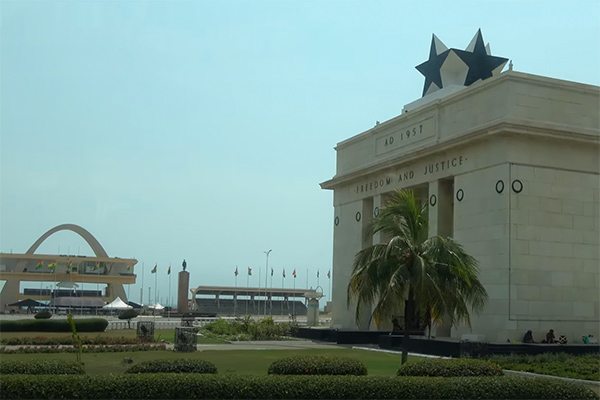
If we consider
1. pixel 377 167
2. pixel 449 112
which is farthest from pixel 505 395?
pixel 377 167

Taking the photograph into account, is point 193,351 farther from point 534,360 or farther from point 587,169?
point 587,169

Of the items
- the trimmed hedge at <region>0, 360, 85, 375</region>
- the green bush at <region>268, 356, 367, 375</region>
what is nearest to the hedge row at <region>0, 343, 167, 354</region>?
the trimmed hedge at <region>0, 360, 85, 375</region>

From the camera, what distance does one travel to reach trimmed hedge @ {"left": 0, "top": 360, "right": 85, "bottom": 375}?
47.2 ft

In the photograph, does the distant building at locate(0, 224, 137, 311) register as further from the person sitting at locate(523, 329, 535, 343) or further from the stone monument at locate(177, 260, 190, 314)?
the person sitting at locate(523, 329, 535, 343)

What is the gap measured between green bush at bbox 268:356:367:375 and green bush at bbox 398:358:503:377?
3.47ft

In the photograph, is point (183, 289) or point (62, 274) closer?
point (183, 289)

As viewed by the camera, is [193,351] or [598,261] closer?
[193,351]

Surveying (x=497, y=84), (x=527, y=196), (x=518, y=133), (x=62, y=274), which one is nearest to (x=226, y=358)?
(x=527, y=196)

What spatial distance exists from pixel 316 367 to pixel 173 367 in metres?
2.95

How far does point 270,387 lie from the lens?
525 inches

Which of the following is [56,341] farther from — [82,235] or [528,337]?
[82,235]

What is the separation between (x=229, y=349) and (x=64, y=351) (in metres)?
6.35

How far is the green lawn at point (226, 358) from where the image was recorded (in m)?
20.3

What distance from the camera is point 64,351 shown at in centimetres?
2673
